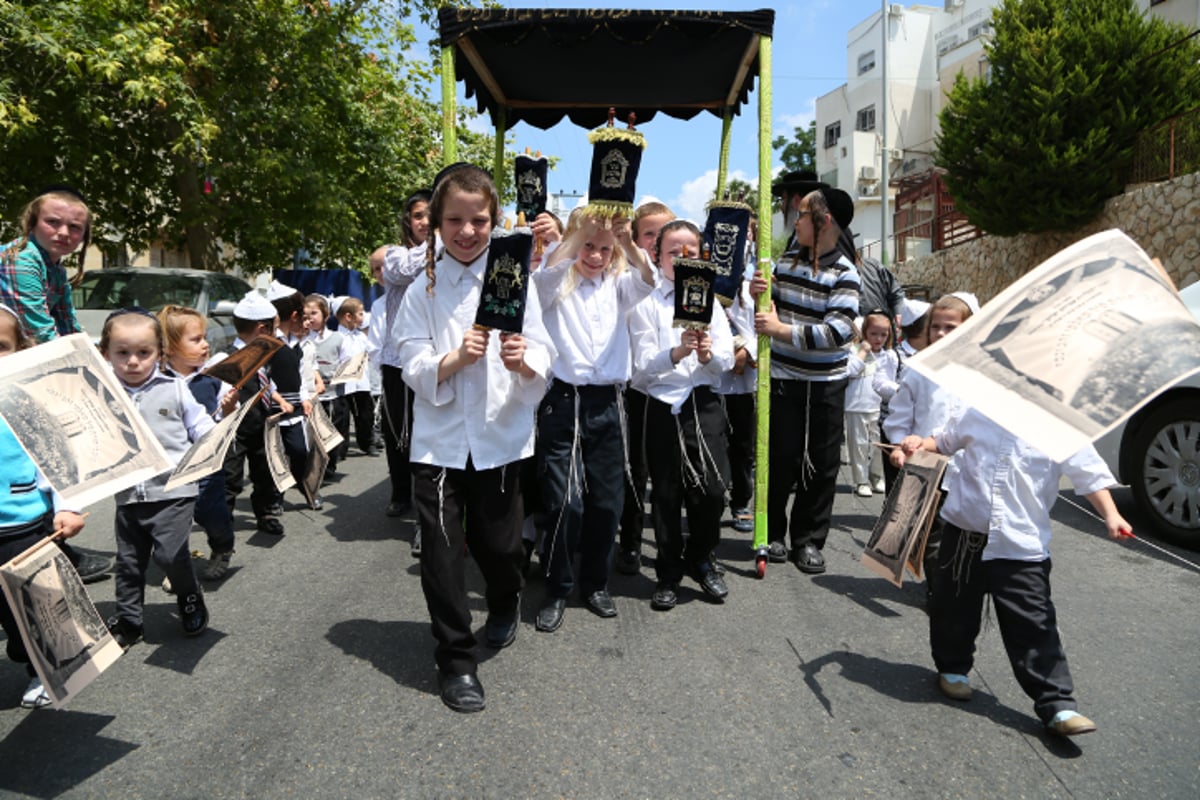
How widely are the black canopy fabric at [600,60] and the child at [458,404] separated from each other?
2002 mm

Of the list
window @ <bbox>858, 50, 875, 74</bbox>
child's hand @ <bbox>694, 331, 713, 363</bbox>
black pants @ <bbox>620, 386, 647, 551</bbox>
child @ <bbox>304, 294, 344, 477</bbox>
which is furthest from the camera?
window @ <bbox>858, 50, 875, 74</bbox>

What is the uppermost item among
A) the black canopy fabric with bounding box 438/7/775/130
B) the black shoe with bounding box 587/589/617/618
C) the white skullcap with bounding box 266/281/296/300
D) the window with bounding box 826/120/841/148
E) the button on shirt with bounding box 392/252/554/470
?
the window with bounding box 826/120/841/148

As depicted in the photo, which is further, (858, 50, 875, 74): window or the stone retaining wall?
(858, 50, 875, 74): window

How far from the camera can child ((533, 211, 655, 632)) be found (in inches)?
152

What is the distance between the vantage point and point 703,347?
3.77m

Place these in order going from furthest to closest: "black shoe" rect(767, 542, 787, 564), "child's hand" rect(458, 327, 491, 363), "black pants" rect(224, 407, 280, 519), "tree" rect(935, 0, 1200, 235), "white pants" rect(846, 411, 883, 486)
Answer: "tree" rect(935, 0, 1200, 235) < "white pants" rect(846, 411, 883, 486) < "black pants" rect(224, 407, 280, 519) < "black shoe" rect(767, 542, 787, 564) < "child's hand" rect(458, 327, 491, 363)

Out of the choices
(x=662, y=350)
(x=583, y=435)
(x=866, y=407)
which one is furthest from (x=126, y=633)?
(x=866, y=407)

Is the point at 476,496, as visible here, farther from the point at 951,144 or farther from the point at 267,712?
the point at 951,144

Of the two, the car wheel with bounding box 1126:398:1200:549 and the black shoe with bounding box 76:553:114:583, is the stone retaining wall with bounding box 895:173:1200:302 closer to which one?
the car wheel with bounding box 1126:398:1200:549

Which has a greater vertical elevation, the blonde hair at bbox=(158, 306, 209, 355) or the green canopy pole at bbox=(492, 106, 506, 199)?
the green canopy pole at bbox=(492, 106, 506, 199)

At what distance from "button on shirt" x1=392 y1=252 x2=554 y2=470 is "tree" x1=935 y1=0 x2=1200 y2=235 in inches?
617

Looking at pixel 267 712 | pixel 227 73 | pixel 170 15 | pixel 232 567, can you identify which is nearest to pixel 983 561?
pixel 267 712

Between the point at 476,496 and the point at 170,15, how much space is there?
35.8 feet

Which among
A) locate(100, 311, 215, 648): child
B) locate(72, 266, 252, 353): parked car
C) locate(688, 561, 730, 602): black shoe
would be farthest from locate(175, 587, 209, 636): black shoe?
locate(72, 266, 252, 353): parked car
